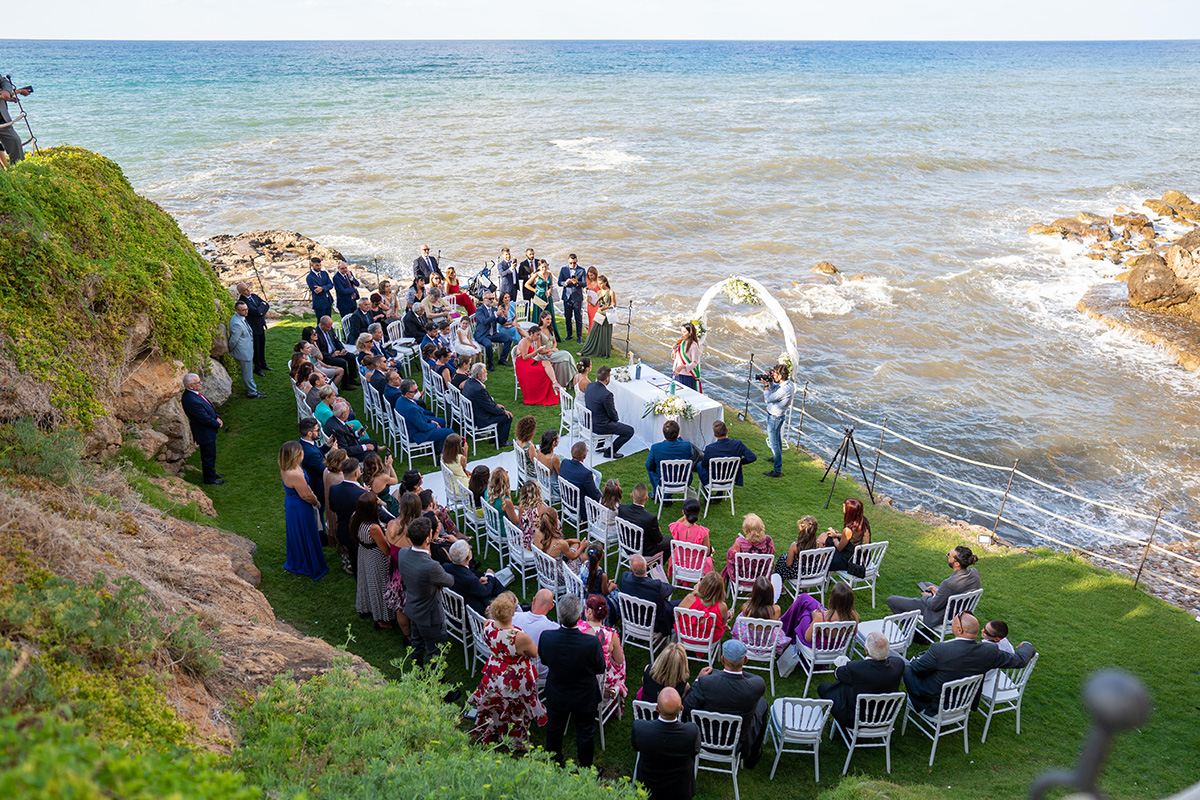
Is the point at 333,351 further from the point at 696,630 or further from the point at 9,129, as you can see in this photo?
the point at 696,630

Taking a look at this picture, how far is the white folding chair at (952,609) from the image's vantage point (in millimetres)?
7652

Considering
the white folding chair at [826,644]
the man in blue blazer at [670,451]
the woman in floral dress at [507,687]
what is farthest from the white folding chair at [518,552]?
the white folding chair at [826,644]

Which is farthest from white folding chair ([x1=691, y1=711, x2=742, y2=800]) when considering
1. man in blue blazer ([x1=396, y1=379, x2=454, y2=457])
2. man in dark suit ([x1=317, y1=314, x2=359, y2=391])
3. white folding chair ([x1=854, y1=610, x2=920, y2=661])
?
man in dark suit ([x1=317, y1=314, x2=359, y2=391])

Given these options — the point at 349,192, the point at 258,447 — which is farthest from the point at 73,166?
the point at 349,192

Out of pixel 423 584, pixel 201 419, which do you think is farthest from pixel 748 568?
pixel 201 419

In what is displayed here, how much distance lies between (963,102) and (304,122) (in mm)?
66009

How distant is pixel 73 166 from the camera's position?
35.3 feet

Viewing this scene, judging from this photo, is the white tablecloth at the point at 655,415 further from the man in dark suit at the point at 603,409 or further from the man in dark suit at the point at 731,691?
the man in dark suit at the point at 731,691

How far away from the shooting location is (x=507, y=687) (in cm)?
639

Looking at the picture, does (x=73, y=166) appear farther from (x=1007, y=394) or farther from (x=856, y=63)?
(x=856, y=63)

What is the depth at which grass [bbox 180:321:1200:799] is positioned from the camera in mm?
6477

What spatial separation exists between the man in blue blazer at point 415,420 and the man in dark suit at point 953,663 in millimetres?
7089

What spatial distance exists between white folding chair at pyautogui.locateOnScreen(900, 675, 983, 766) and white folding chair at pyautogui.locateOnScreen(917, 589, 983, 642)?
3.40 ft

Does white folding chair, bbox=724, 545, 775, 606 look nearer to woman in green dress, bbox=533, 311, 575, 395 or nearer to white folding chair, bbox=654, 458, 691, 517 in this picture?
white folding chair, bbox=654, 458, 691, 517
